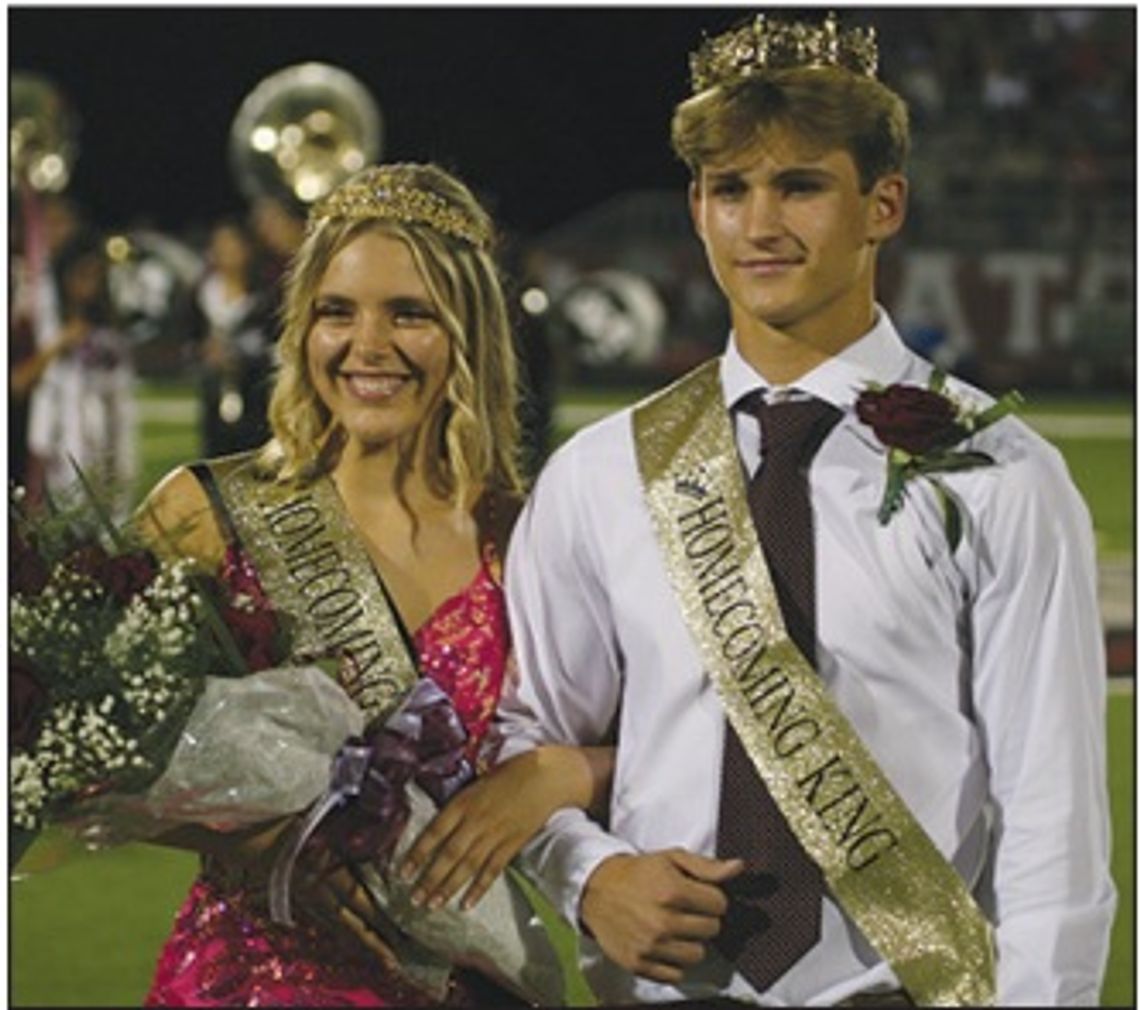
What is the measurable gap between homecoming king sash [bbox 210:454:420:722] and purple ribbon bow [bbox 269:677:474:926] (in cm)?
16

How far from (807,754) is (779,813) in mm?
67

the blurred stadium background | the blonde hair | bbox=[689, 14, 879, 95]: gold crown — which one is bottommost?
the blurred stadium background

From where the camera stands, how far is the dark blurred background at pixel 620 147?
23.4 metres

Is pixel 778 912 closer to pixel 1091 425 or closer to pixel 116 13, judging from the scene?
pixel 1091 425

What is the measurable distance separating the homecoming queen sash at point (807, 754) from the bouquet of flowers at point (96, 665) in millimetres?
487

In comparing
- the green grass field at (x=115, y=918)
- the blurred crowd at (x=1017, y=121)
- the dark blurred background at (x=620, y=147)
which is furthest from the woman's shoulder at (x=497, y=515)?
the blurred crowd at (x=1017, y=121)

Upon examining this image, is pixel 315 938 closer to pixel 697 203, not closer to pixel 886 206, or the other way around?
pixel 697 203

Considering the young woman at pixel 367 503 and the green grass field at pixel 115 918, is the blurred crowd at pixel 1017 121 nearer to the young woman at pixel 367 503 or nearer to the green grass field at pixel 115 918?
the green grass field at pixel 115 918

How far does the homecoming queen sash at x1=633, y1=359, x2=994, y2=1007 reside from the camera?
272 cm

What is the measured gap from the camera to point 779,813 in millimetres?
2812

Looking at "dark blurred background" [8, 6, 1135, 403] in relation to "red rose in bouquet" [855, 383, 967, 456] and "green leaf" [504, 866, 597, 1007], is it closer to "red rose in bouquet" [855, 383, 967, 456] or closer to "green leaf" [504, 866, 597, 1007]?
"green leaf" [504, 866, 597, 1007]

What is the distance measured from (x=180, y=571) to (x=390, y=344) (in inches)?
14.8

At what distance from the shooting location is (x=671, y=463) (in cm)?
290

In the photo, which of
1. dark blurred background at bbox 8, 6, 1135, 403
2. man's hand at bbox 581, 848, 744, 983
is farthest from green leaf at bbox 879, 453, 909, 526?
dark blurred background at bbox 8, 6, 1135, 403
